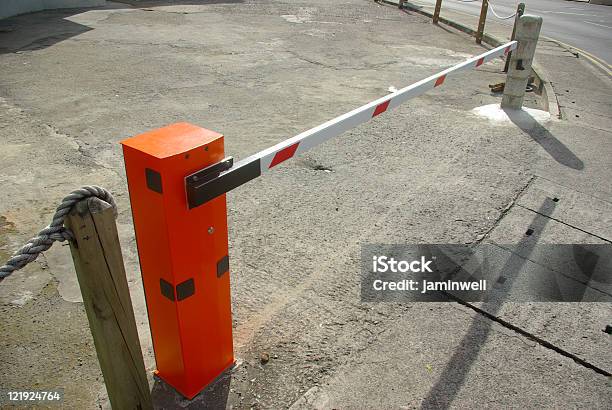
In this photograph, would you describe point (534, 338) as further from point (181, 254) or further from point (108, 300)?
point (108, 300)

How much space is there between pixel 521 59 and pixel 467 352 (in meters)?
4.85

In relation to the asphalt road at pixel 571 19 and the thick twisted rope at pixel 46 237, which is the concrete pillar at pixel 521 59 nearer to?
the thick twisted rope at pixel 46 237

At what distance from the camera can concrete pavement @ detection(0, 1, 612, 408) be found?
263cm

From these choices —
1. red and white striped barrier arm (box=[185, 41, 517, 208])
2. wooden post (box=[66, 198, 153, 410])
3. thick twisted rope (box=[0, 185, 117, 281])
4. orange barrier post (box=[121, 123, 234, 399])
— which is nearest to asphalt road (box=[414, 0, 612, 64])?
red and white striped barrier arm (box=[185, 41, 517, 208])

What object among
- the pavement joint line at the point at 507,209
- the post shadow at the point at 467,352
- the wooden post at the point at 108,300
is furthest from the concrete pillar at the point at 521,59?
the wooden post at the point at 108,300

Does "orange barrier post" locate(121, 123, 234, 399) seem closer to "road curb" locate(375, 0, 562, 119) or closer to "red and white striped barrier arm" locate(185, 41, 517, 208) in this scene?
"red and white striped barrier arm" locate(185, 41, 517, 208)

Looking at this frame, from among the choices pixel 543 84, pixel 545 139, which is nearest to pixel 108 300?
pixel 545 139

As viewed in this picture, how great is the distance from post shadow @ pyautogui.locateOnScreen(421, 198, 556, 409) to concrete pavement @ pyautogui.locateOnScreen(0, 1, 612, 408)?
0.04ft

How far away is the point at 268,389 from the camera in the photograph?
2.53 m

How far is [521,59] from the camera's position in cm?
631

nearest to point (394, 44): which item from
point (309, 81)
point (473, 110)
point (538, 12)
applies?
point (309, 81)

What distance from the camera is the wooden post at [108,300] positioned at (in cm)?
177

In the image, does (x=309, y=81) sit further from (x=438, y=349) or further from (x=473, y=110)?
(x=438, y=349)

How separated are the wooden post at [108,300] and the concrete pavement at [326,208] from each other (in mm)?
318
